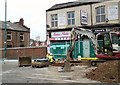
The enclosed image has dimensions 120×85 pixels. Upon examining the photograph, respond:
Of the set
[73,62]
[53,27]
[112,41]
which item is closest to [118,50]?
[112,41]

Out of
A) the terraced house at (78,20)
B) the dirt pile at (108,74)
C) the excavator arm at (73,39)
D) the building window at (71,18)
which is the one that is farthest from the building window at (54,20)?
the dirt pile at (108,74)

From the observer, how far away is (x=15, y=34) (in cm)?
5697

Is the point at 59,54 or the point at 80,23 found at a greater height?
the point at 80,23

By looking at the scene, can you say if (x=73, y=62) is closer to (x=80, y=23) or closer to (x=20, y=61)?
(x=20, y=61)

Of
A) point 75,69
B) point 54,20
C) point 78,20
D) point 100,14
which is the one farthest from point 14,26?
point 75,69

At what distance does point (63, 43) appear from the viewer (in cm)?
3709

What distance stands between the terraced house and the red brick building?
15304 mm

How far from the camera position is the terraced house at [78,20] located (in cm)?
3394

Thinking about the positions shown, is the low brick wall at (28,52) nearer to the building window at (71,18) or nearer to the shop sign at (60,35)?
the shop sign at (60,35)

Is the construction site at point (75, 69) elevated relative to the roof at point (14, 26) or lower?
lower

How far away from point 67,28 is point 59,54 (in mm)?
4616

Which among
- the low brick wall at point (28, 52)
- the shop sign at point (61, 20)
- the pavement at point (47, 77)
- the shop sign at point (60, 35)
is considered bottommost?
the pavement at point (47, 77)

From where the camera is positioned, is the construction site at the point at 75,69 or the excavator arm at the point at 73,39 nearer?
the construction site at the point at 75,69

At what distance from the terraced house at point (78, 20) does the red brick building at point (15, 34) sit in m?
15.3
